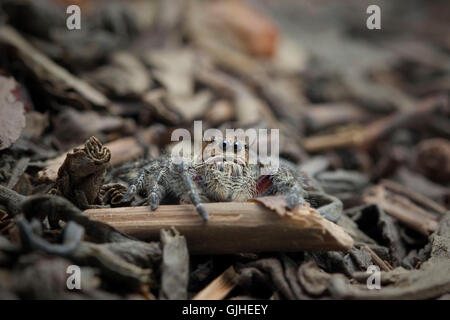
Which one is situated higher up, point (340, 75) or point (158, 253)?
point (340, 75)

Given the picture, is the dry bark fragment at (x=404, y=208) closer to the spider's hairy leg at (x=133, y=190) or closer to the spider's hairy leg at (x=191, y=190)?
the spider's hairy leg at (x=191, y=190)

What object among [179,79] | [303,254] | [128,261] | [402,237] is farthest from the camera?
[179,79]

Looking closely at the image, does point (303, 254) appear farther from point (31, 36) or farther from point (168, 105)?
point (31, 36)

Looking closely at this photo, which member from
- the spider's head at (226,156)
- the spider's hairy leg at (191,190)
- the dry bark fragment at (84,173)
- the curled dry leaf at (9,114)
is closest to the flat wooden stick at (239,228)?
the spider's hairy leg at (191,190)

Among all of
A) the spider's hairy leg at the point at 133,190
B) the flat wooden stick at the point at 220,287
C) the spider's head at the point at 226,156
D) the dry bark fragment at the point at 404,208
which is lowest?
the flat wooden stick at the point at 220,287

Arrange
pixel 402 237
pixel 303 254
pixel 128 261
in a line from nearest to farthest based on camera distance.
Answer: pixel 128 261 → pixel 303 254 → pixel 402 237

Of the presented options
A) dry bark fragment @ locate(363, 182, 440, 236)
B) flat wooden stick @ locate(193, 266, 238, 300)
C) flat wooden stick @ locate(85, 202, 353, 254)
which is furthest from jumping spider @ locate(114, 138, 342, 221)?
dry bark fragment @ locate(363, 182, 440, 236)
